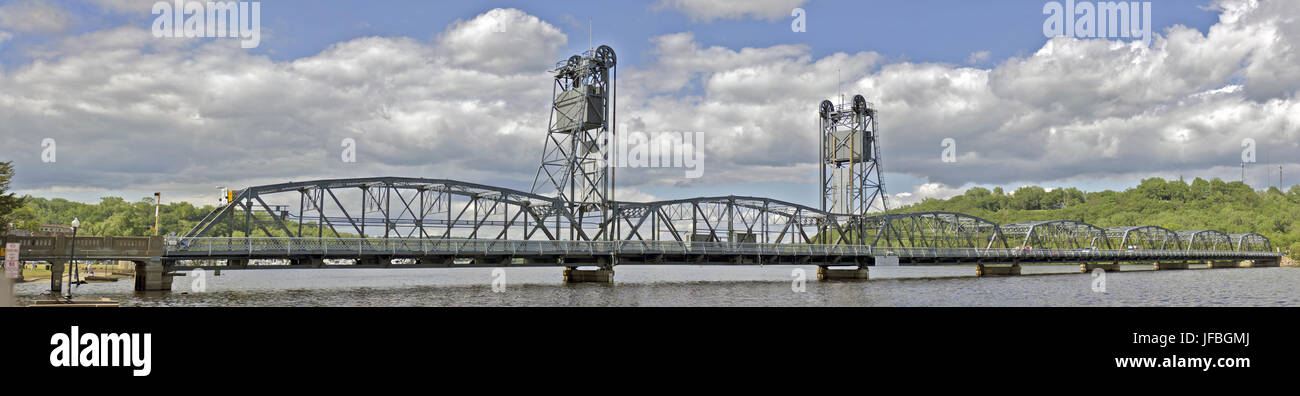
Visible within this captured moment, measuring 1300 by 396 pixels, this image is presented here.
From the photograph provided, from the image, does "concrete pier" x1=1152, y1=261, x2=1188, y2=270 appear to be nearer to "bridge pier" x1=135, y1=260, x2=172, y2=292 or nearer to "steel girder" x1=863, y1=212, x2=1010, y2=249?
→ "steel girder" x1=863, y1=212, x2=1010, y2=249

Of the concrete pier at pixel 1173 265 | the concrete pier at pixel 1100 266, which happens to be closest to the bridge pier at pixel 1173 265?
the concrete pier at pixel 1173 265

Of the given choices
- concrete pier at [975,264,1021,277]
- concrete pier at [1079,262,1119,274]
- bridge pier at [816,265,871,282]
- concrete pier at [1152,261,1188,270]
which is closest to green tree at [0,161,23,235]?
bridge pier at [816,265,871,282]

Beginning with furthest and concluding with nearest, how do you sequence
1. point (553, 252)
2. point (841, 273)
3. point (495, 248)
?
1. point (841, 273)
2. point (553, 252)
3. point (495, 248)

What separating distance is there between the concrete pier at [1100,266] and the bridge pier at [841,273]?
63507 mm

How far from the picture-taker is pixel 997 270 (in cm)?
12575

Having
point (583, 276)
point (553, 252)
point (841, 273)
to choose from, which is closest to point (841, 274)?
point (841, 273)

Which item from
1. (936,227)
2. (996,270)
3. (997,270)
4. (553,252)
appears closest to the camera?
(553,252)

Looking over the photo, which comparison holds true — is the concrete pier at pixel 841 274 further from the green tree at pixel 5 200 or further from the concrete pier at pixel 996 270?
the green tree at pixel 5 200

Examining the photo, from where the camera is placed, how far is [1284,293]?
77.5 m

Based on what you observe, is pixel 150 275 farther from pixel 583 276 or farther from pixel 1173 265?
pixel 1173 265

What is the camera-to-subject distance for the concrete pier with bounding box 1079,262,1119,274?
14075cm

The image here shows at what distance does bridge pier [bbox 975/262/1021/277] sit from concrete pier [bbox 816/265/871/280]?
102 feet

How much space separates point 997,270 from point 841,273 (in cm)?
4015
